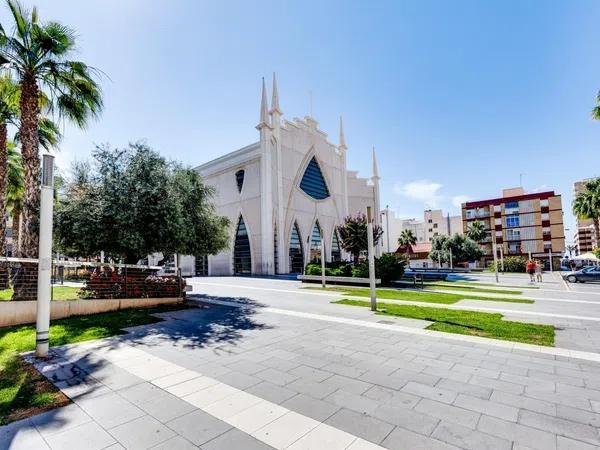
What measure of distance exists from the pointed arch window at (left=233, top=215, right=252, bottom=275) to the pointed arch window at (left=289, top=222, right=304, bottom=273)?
5.47 m

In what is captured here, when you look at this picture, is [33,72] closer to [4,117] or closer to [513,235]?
[4,117]

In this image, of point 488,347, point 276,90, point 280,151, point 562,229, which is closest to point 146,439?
point 488,347

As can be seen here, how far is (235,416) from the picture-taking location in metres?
3.64

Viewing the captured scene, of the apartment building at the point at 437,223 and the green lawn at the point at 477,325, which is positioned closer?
the green lawn at the point at 477,325

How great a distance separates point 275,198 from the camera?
37.4 m

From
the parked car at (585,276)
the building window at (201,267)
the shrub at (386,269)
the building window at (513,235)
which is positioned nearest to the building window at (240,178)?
the building window at (201,267)

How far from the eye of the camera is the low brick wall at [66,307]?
8.58 metres

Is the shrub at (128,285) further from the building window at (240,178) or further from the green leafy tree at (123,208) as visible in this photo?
the building window at (240,178)

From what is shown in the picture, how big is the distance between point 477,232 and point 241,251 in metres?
46.7

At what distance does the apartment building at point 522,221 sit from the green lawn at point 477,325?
2313 inches

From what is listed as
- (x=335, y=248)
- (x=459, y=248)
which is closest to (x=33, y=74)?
(x=335, y=248)

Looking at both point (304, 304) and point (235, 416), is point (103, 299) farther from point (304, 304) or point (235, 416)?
point (235, 416)

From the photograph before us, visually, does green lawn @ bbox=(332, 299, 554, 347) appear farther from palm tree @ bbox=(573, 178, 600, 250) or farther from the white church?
palm tree @ bbox=(573, 178, 600, 250)

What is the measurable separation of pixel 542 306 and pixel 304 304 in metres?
9.27
